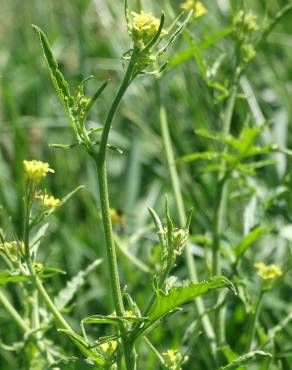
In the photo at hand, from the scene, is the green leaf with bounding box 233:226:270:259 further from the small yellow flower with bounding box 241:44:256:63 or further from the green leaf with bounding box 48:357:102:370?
the green leaf with bounding box 48:357:102:370

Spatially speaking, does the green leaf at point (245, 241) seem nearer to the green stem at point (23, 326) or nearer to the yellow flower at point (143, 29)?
the green stem at point (23, 326)

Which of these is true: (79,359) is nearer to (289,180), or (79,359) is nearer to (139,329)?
(139,329)

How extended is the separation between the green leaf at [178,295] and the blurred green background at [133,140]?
531 mm

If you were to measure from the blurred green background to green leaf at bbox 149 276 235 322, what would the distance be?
53 centimetres

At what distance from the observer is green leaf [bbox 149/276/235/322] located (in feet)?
2.51

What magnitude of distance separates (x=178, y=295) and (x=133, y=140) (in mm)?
1738

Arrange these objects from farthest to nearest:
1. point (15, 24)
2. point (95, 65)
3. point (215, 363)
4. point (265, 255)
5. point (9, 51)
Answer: point (15, 24) → point (9, 51) → point (95, 65) → point (265, 255) → point (215, 363)

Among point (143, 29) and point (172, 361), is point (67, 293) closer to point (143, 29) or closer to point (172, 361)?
point (172, 361)

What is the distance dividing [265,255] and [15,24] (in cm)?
204

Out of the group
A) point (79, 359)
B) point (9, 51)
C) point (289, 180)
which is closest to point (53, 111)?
point (9, 51)

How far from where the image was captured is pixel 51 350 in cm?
111

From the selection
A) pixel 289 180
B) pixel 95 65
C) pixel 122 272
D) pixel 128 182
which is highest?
pixel 95 65

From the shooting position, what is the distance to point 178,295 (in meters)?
0.78

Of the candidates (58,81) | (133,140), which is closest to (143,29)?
(58,81)
